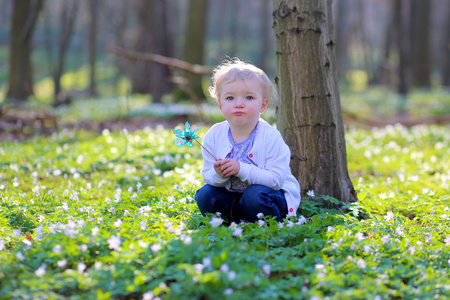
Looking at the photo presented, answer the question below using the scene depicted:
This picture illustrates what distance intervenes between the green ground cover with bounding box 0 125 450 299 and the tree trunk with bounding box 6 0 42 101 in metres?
15.2

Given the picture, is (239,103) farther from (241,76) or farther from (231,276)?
(231,276)

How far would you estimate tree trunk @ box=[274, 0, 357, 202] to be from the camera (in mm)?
4219

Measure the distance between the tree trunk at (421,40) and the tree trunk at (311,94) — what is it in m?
22.6

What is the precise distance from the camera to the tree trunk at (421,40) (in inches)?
963

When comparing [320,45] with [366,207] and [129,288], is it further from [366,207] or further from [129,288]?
[129,288]

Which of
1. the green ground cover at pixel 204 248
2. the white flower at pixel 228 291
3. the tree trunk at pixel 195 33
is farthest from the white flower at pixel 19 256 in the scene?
the tree trunk at pixel 195 33

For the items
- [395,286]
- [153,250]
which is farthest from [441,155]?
[153,250]

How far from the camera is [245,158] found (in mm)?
3750

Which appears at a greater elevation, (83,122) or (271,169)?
(83,122)

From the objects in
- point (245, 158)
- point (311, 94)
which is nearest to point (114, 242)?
point (245, 158)

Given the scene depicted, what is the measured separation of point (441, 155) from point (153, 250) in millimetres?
6891

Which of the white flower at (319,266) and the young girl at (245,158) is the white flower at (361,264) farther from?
the young girl at (245,158)

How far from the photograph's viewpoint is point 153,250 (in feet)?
9.01

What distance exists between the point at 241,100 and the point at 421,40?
80.7 feet
